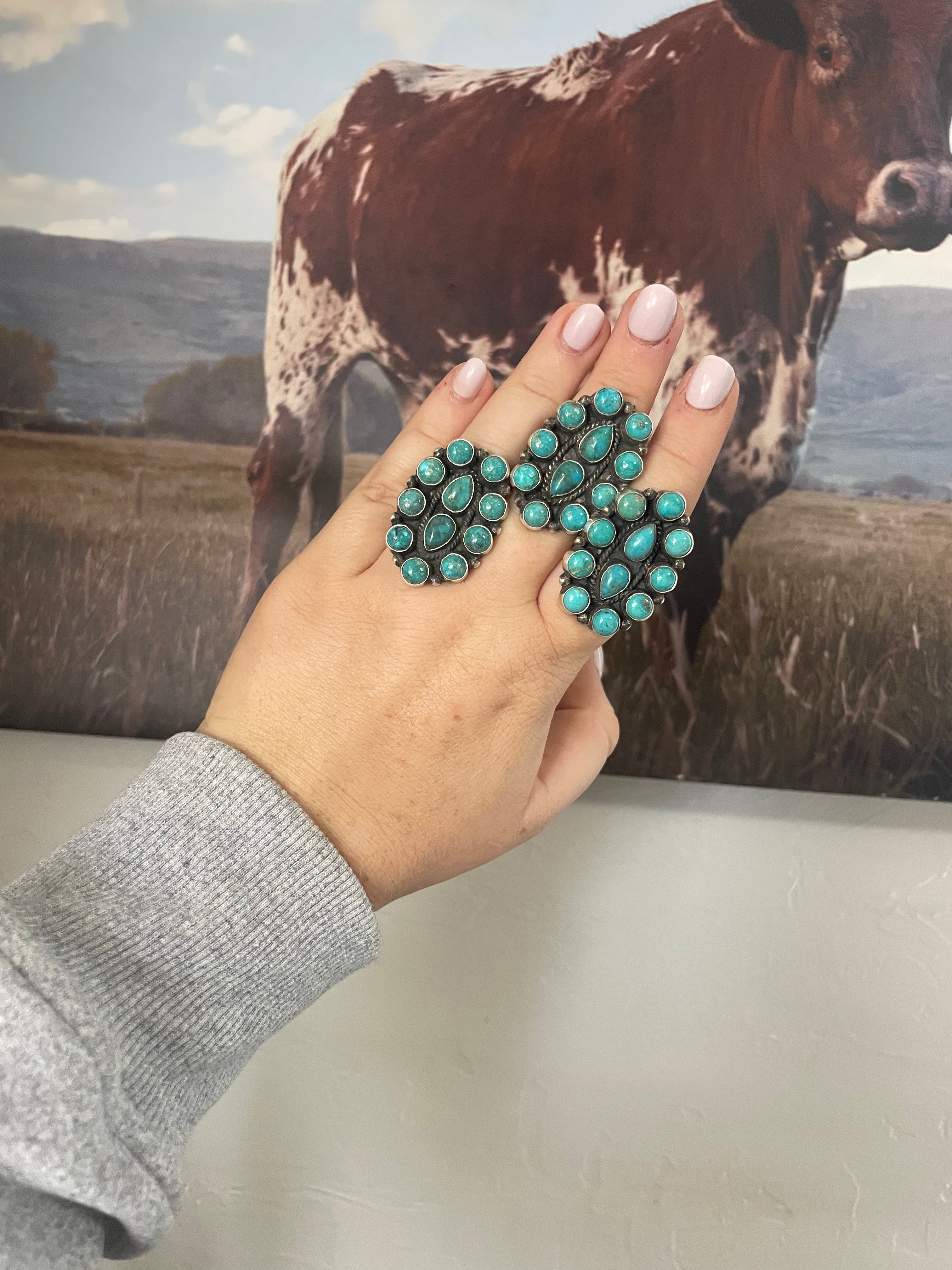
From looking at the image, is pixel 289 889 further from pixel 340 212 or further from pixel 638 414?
pixel 340 212

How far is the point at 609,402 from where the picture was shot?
44cm

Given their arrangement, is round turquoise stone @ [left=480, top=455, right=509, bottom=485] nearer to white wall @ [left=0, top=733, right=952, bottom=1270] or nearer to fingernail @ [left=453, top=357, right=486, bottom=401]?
fingernail @ [left=453, top=357, right=486, bottom=401]

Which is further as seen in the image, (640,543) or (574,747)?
(574,747)

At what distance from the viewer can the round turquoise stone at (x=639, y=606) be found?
43 centimetres

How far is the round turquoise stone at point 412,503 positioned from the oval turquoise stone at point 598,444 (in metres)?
0.10

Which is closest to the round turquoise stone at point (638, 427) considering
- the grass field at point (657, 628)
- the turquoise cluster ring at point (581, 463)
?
the turquoise cluster ring at point (581, 463)

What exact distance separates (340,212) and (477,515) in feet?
1.21

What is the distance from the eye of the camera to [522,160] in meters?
0.62

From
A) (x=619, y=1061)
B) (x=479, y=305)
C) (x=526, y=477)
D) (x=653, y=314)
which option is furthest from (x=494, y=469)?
(x=619, y=1061)

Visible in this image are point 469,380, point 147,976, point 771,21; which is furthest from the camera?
point 771,21

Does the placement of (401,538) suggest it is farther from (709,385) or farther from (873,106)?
(873,106)

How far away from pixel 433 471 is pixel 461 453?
0.07ft

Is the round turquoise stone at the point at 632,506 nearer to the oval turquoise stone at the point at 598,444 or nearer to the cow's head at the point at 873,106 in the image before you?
the oval turquoise stone at the point at 598,444

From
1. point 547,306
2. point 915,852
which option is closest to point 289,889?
point 547,306
